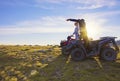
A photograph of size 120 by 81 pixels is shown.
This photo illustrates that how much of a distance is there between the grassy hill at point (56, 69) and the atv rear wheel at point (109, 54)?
50 centimetres

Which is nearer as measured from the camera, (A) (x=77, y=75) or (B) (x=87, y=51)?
(A) (x=77, y=75)

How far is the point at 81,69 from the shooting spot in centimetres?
1870

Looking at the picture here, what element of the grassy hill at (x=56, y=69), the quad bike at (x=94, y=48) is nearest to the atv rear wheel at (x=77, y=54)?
the quad bike at (x=94, y=48)

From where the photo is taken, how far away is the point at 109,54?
69.5 feet

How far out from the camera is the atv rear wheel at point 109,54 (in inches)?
829

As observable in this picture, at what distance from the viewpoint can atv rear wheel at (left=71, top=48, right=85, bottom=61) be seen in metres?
Answer: 21.4

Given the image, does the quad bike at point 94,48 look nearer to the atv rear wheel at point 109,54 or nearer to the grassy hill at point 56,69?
the atv rear wheel at point 109,54

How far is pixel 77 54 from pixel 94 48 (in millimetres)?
1522

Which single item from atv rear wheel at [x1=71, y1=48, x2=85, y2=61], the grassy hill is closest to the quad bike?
atv rear wheel at [x1=71, y1=48, x2=85, y2=61]

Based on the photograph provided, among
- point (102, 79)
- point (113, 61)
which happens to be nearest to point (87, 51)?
point (113, 61)

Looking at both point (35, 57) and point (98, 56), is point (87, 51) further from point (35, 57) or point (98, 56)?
point (35, 57)

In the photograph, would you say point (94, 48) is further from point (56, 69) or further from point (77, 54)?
point (56, 69)

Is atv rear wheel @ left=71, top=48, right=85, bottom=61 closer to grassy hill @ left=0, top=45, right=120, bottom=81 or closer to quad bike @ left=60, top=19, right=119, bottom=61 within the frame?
quad bike @ left=60, top=19, right=119, bottom=61

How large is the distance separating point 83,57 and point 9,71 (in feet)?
20.7
